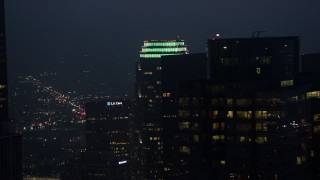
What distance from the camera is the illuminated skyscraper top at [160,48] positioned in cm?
14075

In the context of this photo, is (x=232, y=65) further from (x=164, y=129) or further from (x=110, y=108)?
(x=110, y=108)

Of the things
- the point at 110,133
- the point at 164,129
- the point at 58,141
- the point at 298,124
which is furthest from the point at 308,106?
the point at 58,141

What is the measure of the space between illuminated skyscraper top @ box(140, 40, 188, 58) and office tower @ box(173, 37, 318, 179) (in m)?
74.2

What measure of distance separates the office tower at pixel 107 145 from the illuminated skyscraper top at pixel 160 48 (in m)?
12.1

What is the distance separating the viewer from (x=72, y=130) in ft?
543

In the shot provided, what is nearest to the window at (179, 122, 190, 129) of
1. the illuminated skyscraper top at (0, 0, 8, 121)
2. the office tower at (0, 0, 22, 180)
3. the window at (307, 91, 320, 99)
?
the window at (307, 91, 320, 99)

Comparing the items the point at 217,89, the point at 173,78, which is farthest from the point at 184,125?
the point at 173,78

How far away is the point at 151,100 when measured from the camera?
131 metres

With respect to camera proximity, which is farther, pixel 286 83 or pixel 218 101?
pixel 286 83

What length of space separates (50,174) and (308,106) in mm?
81401

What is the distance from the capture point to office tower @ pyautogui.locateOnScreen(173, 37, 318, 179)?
57.2 metres

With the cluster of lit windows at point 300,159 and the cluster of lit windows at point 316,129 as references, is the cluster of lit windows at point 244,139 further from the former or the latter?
the cluster of lit windows at point 316,129

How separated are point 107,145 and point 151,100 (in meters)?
22.5

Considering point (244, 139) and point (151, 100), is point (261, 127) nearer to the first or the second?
point (244, 139)
